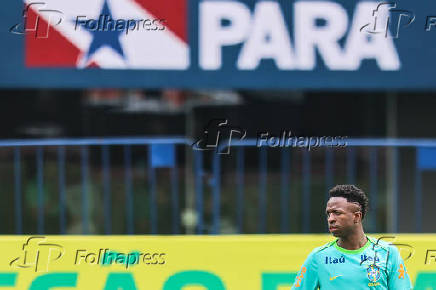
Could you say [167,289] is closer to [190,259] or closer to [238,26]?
[190,259]

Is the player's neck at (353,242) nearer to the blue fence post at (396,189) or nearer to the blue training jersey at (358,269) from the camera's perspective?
the blue training jersey at (358,269)

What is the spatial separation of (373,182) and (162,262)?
2.63 metres

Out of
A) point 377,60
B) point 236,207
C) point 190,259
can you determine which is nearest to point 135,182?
point 236,207

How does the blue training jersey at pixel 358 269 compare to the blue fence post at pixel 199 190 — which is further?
the blue fence post at pixel 199 190

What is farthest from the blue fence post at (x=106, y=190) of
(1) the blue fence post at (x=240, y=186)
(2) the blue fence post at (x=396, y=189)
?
(2) the blue fence post at (x=396, y=189)

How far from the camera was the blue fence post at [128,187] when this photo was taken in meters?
8.07

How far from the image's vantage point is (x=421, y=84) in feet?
28.3

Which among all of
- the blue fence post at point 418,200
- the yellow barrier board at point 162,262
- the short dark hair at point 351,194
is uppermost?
the short dark hair at point 351,194

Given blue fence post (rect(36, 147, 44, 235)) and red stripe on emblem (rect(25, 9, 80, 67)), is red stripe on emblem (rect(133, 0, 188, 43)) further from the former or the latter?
blue fence post (rect(36, 147, 44, 235))

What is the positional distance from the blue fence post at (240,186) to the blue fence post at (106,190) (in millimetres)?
1307

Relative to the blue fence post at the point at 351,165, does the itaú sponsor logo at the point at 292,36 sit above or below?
above

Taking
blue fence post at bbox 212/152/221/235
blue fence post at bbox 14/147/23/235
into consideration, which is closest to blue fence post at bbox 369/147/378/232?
blue fence post at bbox 212/152/221/235

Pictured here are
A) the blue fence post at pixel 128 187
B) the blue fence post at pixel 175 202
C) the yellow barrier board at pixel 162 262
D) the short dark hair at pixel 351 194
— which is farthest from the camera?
the blue fence post at pixel 175 202

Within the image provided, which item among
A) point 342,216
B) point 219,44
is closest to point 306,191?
point 219,44
